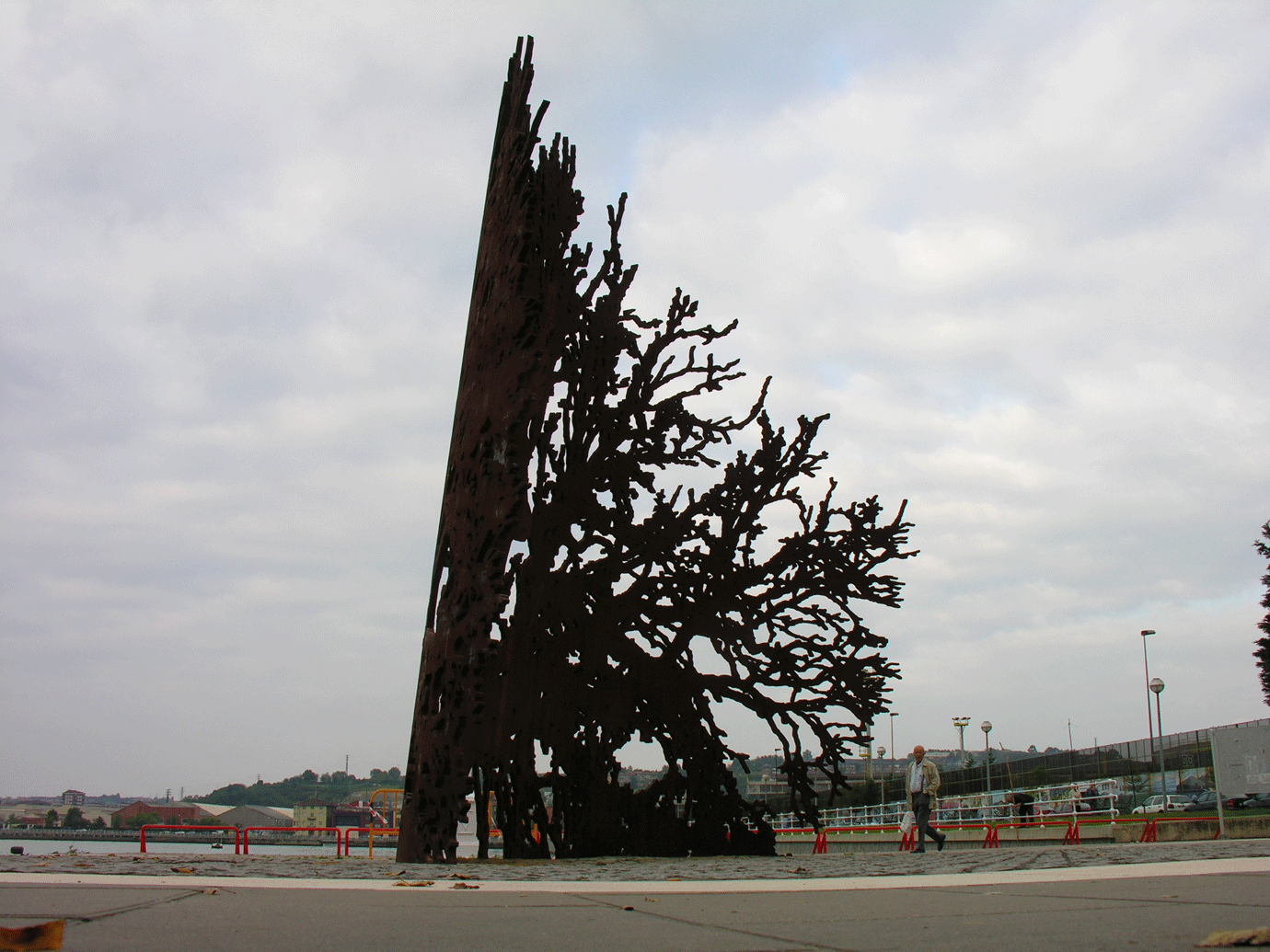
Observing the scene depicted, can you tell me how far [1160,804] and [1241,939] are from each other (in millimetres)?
29163

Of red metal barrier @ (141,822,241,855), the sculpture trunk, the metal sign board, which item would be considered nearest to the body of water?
red metal barrier @ (141,822,241,855)

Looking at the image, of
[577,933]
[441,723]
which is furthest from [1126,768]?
[577,933]

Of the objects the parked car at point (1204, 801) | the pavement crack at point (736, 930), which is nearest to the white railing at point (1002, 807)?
the parked car at point (1204, 801)

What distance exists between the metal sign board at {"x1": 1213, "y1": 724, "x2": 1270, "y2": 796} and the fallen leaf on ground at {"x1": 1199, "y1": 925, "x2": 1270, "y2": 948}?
10924 millimetres

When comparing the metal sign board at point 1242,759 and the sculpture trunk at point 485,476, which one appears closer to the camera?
the sculpture trunk at point 485,476

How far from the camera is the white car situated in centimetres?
2364

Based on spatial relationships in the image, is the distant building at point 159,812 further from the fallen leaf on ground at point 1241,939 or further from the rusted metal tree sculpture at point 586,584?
the fallen leaf on ground at point 1241,939

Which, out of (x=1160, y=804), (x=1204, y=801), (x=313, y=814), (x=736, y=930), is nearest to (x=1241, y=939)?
(x=736, y=930)

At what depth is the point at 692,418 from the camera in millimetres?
10500

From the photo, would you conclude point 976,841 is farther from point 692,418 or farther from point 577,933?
point 577,933

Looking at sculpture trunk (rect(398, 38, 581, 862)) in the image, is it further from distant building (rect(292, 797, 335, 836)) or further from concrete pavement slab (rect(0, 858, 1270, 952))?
distant building (rect(292, 797, 335, 836))

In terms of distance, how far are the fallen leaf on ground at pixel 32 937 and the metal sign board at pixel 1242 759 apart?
1258 cm

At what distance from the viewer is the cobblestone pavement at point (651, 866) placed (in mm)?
5559

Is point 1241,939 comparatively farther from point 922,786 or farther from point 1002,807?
point 1002,807
